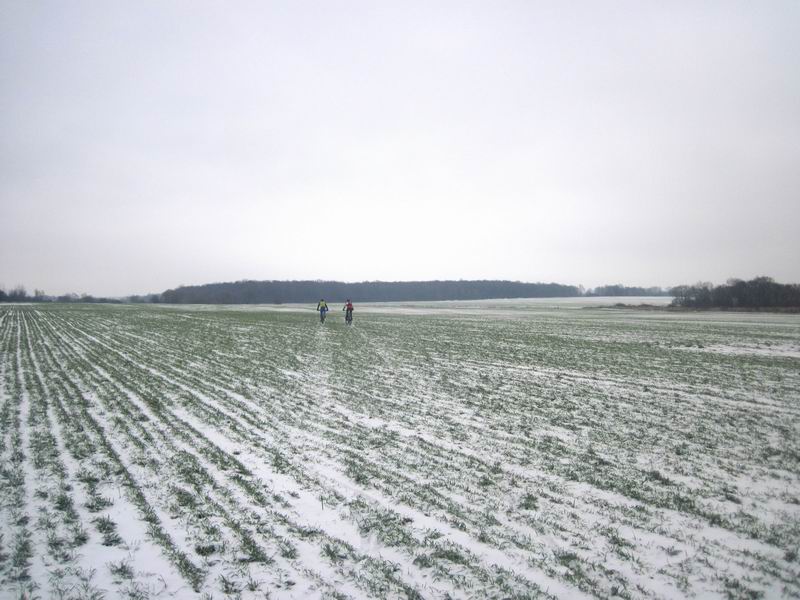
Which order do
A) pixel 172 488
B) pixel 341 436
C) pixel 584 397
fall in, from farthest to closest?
1. pixel 584 397
2. pixel 341 436
3. pixel 172 488

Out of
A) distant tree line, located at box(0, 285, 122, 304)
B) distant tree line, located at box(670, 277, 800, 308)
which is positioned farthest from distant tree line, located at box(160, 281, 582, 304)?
distant tree line, located at box(670, 277, 800, 308)

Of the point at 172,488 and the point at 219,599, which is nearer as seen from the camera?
the point at 219,599

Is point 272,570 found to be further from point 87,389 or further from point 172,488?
point 87,389

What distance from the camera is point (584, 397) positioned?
10.6 meters

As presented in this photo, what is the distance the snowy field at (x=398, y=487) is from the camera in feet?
13.1

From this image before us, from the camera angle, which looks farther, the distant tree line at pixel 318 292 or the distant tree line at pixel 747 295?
the distant tree line at pixel 318 292

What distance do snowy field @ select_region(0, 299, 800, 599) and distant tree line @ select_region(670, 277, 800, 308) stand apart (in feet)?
253

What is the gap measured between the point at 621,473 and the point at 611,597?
282 centimetres

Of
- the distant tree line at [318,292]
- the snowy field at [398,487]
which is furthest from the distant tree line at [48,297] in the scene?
the snowy field at [398,487]

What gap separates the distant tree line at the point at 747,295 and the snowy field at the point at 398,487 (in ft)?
253

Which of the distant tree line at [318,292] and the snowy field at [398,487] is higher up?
the distant tree line at [318,292]

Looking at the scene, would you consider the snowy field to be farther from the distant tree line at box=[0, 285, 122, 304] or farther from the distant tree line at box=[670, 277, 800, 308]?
the distant tree line at box=[0, 285, 122, 304]

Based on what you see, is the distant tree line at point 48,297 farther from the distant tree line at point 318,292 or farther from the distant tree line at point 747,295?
the distant tree line at point 747,295

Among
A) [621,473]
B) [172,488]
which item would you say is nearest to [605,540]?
[621,473]
